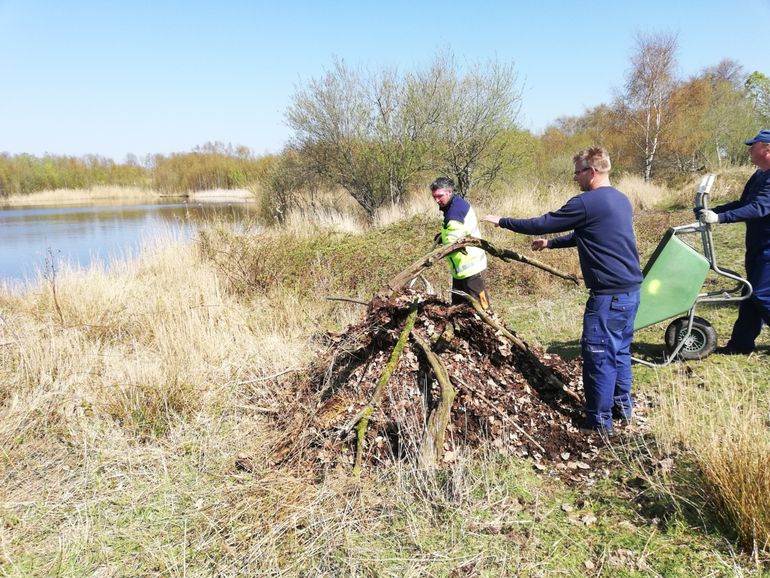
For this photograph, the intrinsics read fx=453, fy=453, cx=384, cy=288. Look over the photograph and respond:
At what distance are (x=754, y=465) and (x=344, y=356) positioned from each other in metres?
2.63

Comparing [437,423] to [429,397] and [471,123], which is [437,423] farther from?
[471,123]

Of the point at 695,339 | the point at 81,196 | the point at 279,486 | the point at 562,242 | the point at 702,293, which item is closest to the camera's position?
the point at 279,486

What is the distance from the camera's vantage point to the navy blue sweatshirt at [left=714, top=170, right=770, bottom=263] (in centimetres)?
360

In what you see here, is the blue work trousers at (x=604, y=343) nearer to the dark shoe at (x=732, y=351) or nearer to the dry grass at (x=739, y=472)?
the dry grass at (x=739, y=472)

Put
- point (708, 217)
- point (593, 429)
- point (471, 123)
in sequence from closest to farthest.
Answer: point (593, 429) < point (708, 217) < point (471, 123)

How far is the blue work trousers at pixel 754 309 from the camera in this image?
3.81m

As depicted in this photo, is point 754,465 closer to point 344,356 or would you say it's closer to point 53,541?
point 344,356

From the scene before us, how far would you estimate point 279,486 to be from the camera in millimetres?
2814

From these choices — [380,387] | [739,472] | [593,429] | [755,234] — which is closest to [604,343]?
[593,429]

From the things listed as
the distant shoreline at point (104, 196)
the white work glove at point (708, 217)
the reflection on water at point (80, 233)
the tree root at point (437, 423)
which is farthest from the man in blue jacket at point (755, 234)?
the distant shoreline at point (104, 196)

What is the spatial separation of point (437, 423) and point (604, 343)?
1222 mm

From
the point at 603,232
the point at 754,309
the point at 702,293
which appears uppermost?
the point at 603,232

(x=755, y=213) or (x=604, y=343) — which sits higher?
(x=755, y=213)

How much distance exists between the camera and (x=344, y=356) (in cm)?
373
